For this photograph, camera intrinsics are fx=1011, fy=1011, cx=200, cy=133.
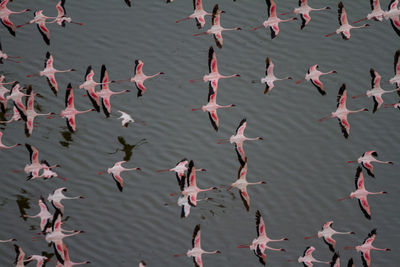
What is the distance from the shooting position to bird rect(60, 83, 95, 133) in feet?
76.7

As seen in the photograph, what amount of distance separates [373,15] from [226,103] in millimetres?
4160

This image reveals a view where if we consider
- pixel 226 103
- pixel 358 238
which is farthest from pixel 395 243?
pixel 226 103

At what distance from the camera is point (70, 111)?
76.8 feet

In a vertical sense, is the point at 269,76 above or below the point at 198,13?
below

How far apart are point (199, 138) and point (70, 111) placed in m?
3.13

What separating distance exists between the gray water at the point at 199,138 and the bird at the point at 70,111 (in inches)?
21.9

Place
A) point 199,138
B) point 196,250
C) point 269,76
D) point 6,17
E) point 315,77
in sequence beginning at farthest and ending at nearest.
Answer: point 6,17
point 315,77
point 199,138
point 269,76
point 196,250

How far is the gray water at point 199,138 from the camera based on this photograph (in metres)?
22.4

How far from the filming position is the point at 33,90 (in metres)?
24.9

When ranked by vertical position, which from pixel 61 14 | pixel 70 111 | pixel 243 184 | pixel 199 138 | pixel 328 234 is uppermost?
pixel 61 14

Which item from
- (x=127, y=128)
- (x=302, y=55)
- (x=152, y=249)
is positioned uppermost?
(x=302, y=55)

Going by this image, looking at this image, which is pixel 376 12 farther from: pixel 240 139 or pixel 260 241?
pixel 260 241

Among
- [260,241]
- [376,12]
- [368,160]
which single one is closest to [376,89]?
[368,160]

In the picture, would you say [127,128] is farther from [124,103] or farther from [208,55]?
[208,55]
